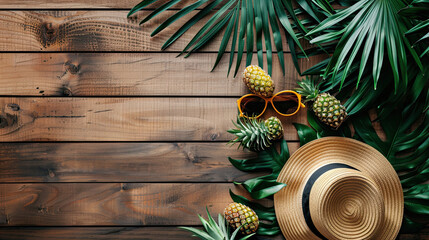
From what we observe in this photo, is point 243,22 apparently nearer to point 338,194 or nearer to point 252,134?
point 252,134

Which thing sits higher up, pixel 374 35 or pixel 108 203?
pixel 374 35

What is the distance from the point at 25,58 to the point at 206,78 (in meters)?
0.87

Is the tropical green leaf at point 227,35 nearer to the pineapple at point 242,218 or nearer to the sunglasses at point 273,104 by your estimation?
the sunglasses at point 273,104

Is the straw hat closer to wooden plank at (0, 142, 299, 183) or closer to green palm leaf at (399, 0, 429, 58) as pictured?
wooden plank at (0, 142, 299, 183)

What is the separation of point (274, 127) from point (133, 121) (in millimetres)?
652

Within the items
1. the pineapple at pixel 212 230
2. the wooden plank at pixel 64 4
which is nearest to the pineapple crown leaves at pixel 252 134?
the pineapple at pixel 212 230

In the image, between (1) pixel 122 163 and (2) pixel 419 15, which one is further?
(1) pixel 122 163

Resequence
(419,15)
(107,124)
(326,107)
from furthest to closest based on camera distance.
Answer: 1. (107,124)
2. (326,107)
3. (419,15)

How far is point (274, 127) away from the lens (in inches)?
48.5

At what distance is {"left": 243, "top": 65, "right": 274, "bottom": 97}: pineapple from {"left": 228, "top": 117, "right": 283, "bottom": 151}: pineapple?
13 centimetres

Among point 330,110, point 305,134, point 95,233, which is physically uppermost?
point 330,110

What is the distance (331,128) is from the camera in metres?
1.28

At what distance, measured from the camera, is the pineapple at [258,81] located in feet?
4.01

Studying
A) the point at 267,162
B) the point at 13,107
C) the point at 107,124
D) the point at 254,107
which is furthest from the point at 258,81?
the point at 13,107
